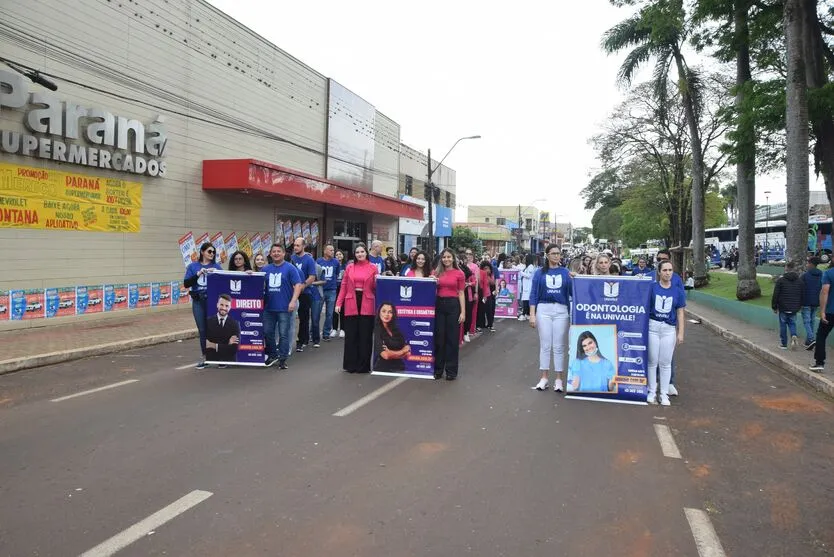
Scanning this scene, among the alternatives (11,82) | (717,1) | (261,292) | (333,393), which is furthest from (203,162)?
(717,1)

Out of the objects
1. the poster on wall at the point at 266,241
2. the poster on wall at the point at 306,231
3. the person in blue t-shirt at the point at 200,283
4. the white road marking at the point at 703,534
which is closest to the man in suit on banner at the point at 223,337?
the person in blue t-shirt at the point at 200,283

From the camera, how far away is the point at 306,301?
11477 millimetres

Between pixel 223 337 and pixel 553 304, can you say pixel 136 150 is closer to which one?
pixel 223 337

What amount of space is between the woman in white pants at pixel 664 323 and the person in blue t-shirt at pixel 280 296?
5044 mm

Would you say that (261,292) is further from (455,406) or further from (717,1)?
(717,1)

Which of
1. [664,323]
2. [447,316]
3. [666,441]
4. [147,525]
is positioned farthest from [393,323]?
[147,525]

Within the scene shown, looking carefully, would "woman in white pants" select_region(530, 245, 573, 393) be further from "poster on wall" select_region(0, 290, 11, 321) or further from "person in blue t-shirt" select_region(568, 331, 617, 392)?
"poster on wall" select_region(0, 290, 11, 321)

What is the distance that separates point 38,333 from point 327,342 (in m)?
5.76

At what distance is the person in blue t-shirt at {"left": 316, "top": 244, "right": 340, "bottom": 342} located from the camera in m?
12.1

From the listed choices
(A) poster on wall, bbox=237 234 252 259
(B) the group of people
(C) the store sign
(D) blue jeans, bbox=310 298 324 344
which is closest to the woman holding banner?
(B) the group of people

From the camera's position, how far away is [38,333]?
12.0 m

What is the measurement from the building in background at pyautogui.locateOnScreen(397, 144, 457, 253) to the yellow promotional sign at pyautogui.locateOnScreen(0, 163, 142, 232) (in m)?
18.1

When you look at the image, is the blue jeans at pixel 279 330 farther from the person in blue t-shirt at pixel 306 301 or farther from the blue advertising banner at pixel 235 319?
the person in blue t-shirt at pixel 306 301

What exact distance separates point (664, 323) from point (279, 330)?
5535mm
